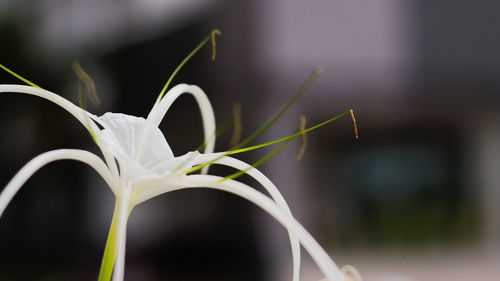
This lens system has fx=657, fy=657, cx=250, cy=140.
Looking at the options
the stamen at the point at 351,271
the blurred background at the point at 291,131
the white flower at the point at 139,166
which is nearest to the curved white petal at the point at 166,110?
the white flower at the point at 139,166

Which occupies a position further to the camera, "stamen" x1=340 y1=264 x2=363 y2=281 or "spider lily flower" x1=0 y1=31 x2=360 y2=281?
"stamen" x1=340 y1=264 x2=363 y2=281

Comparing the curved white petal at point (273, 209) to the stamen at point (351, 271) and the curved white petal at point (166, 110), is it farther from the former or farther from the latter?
the stamen at point (351, 271)

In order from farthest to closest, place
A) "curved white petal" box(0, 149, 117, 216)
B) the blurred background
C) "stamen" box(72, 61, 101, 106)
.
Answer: the blurred background → "stamen" box(72, 61, 101, 106) → "curved white petal" box(0, 149, 117, 216)

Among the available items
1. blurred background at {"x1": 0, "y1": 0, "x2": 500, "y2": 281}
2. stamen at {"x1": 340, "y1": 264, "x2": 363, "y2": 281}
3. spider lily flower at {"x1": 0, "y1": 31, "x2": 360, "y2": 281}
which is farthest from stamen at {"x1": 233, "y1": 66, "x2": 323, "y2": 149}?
blurred background at {"x1": 0, "y1": 0, "x2": 500, "y2": 281}

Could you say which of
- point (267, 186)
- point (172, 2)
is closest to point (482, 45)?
point (172, 2)

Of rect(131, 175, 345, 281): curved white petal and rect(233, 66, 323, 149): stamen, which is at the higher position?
rect(233, 66, 323, 149): stamen

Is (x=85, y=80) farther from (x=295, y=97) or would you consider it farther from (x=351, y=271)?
(x=351, y=271)

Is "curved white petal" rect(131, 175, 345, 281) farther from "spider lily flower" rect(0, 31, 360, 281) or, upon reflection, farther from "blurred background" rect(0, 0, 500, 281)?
"blurred background" rect(0, 0, 500, 281)
